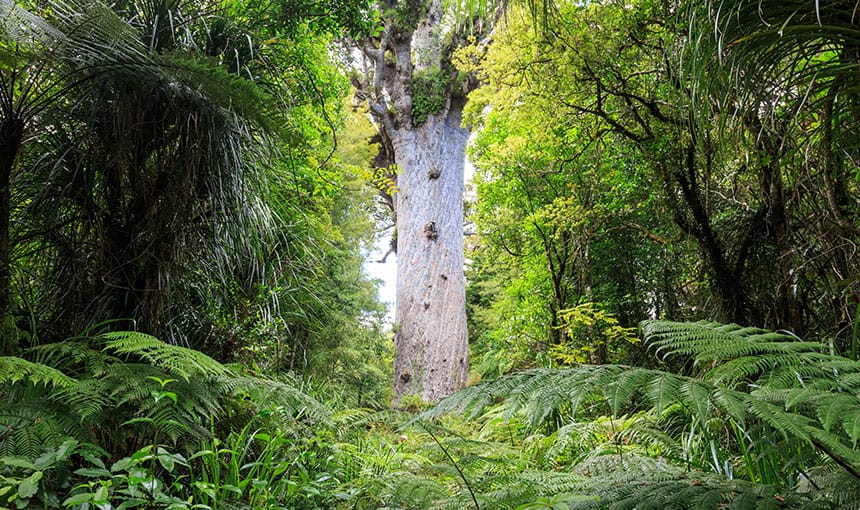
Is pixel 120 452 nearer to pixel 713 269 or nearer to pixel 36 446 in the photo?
pixel 36 446

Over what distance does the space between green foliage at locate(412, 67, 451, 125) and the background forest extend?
1.79 m

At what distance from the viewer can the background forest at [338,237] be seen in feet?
3.49

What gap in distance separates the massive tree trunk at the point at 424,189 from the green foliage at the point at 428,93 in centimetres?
1

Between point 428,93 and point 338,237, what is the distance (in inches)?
105

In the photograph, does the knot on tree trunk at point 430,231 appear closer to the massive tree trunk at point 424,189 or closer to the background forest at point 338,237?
the massive tree trunk at point 424,189

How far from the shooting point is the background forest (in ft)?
3.49

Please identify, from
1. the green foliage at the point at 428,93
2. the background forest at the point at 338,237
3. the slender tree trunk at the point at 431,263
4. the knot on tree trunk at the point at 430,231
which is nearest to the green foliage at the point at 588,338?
the background forest at the point at 338,237

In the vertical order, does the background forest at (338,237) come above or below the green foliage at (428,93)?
below

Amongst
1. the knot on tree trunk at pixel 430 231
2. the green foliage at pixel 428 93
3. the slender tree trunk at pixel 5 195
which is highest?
the green foliage at pixel 428 93

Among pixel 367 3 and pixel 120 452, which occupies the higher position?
pixel 367 3

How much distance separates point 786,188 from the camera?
9.14 ft

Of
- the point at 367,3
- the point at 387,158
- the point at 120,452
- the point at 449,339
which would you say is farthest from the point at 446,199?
the point at 120,452

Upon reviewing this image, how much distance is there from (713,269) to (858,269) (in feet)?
3.17

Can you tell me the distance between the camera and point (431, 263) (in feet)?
19.1
